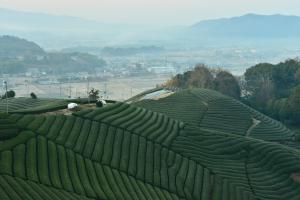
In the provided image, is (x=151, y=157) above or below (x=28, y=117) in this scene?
below

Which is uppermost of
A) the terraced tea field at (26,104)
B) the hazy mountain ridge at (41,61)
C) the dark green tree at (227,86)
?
the terraced tea field at (26,104)

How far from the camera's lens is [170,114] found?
136ft

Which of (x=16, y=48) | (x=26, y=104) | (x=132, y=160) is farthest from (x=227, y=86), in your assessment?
(x=16, y=48)

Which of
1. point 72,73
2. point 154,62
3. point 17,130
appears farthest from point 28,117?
point 154,62

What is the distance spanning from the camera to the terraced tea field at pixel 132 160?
74.3 feet

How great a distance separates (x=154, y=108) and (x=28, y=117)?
1666 centimetres

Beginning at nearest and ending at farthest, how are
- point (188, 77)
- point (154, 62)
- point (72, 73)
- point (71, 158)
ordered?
point (71, 158)
point (188, 77)
point (72, 73)
point (154, 62)

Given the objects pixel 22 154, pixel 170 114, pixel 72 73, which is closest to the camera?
pixel 22 154

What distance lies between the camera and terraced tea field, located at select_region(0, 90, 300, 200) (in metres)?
22.7

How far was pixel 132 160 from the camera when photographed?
27891 millimetres

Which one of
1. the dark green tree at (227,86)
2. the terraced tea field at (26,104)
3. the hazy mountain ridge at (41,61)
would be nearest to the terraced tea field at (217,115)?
the terraced tea field at (26,104)

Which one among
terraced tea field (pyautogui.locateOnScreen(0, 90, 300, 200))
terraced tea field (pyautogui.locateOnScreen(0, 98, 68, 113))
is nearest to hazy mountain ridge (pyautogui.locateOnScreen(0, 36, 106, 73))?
terraced tea field (pyautogui.locateOnScreen(0, 98, 68, 113))

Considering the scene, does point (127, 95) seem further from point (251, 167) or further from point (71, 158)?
point (71, 158)

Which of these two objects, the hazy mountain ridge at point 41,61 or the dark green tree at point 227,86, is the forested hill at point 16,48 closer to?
the hazy mountain ridge at point 41,61
